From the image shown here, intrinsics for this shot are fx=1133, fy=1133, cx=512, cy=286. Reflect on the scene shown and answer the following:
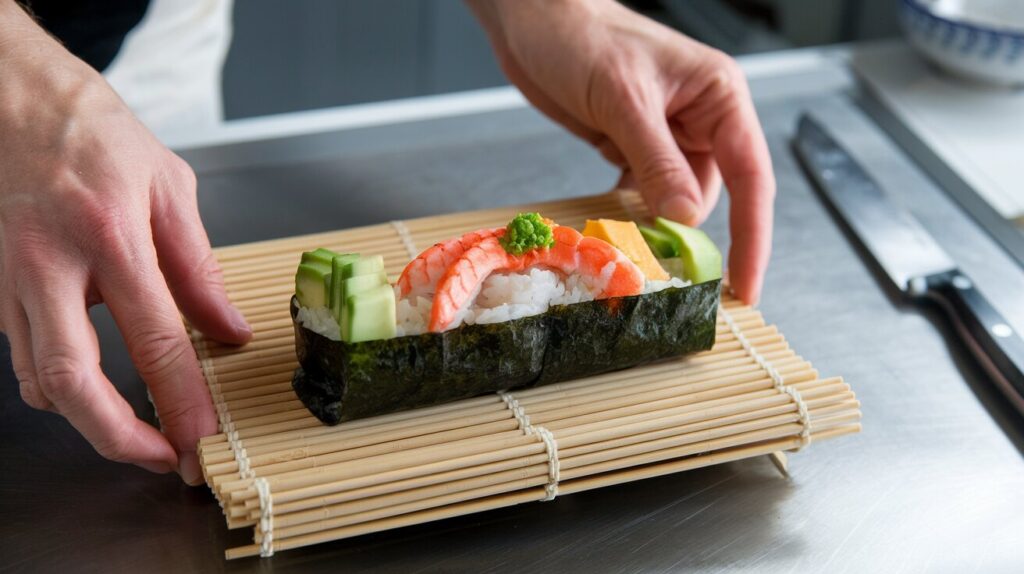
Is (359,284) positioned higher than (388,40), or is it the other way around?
(359,284)

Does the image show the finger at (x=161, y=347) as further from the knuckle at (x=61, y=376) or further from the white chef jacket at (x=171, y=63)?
the white chef jacket at (x=171, y=63)

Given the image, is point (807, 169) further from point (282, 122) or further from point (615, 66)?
point (282, 122)

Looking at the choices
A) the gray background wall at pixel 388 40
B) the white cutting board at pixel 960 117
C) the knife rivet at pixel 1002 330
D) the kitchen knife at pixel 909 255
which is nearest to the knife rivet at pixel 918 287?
the kitchen knife at pixel 909 255

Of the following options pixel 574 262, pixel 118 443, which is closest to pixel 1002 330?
pixel 574 262

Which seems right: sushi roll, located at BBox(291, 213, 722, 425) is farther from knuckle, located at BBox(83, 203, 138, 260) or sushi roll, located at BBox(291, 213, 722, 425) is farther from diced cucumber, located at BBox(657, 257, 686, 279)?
knuckle, located at BBox(83, 203, 138, 260)

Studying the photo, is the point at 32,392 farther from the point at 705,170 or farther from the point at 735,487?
the point at 705,170

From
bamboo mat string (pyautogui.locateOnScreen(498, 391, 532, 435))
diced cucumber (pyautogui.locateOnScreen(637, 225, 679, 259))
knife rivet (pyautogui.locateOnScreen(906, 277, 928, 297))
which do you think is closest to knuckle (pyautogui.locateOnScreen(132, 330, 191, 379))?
bamboo mat string (pyautogui.locateOnScreen(498, 391, 532, 435))

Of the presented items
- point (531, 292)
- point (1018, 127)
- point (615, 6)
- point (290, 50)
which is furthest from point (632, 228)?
point (290, 50)
